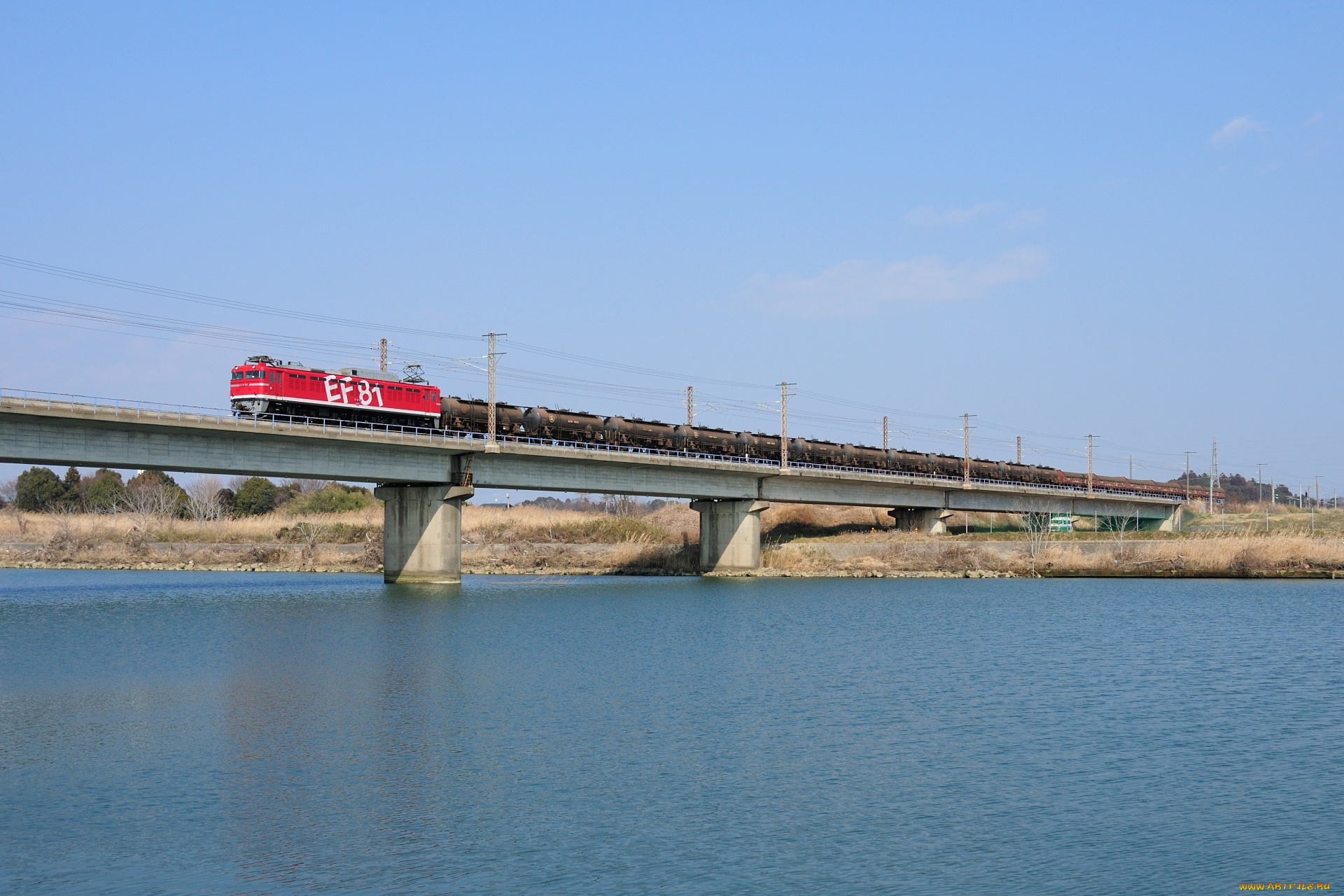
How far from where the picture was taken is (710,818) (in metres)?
19.1

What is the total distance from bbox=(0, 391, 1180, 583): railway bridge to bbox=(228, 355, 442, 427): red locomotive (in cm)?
96

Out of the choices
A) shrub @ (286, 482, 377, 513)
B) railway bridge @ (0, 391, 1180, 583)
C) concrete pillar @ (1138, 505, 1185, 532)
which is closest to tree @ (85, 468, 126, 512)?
shrub @ (286, 482, 377, 513)

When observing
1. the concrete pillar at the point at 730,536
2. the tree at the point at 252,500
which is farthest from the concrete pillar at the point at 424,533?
the tree at the point at 252,500

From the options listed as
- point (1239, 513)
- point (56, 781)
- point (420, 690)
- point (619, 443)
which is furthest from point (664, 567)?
point (1239, 513)

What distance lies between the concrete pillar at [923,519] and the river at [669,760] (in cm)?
6314

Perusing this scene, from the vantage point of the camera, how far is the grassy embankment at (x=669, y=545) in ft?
271

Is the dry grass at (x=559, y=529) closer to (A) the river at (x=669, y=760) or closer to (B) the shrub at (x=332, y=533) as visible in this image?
(B) the shrub at (x=332, y=533)

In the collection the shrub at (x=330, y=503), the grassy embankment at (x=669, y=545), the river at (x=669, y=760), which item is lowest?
the river at (x=669, y=760)

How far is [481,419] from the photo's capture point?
256ft

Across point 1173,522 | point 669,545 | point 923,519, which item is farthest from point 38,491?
point 1173,522

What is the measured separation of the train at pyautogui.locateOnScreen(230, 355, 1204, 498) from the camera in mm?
65938

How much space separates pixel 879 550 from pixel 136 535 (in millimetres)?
76884

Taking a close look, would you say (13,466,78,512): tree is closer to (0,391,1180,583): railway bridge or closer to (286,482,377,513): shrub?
(286,482,377,513): shrub

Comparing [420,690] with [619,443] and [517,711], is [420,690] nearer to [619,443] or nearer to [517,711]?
[517,711]
